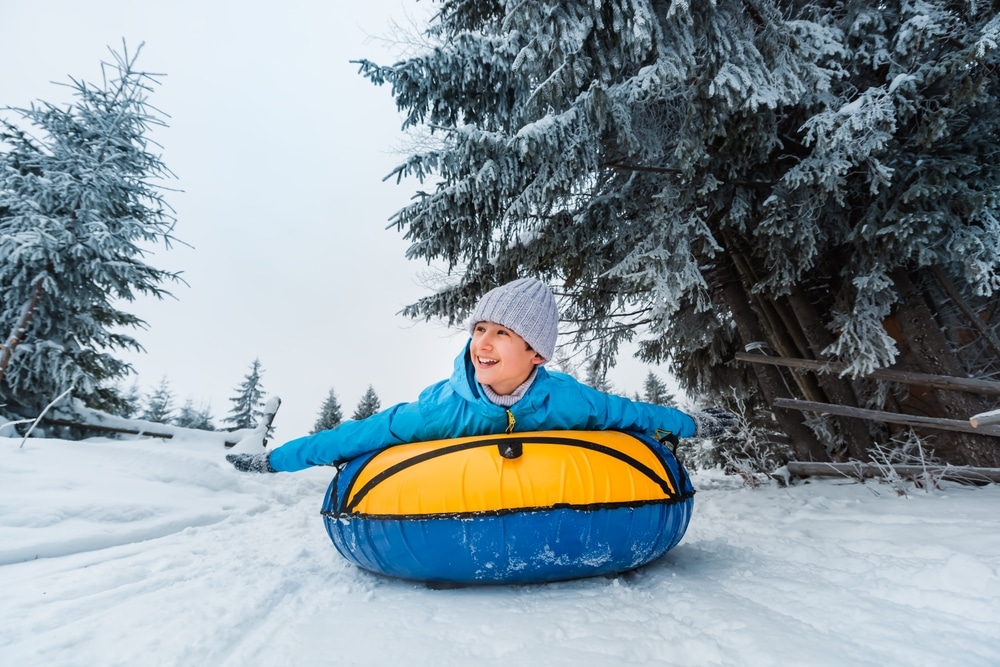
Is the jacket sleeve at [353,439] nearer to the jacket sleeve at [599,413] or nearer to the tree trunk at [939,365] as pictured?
the jacket sleeve at [599,413]

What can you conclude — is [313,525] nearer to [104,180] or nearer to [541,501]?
[541,501]

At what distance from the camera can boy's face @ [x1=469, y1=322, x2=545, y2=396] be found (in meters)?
2.25

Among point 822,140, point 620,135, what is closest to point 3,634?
point 620,135

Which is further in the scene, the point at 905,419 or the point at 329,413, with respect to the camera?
the point at 329,413

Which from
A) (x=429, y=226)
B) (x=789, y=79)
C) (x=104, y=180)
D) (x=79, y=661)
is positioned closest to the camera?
(x=79, y=661)

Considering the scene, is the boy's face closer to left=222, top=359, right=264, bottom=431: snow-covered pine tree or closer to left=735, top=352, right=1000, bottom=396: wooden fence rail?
left=735, top=352, right=1000, bottom=396: wooden fence rail

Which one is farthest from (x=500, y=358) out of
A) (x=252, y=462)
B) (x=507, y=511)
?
(x=252, y=462)

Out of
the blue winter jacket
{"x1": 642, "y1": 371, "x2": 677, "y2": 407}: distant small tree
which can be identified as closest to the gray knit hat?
the blue winter jacket

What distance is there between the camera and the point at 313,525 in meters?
3.22

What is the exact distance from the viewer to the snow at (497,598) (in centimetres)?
120

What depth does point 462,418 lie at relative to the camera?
7.14ft

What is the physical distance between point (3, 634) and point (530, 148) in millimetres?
3561

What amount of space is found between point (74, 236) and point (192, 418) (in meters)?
19.7

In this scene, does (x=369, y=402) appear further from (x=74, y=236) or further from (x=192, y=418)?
(x=74, y=236)
